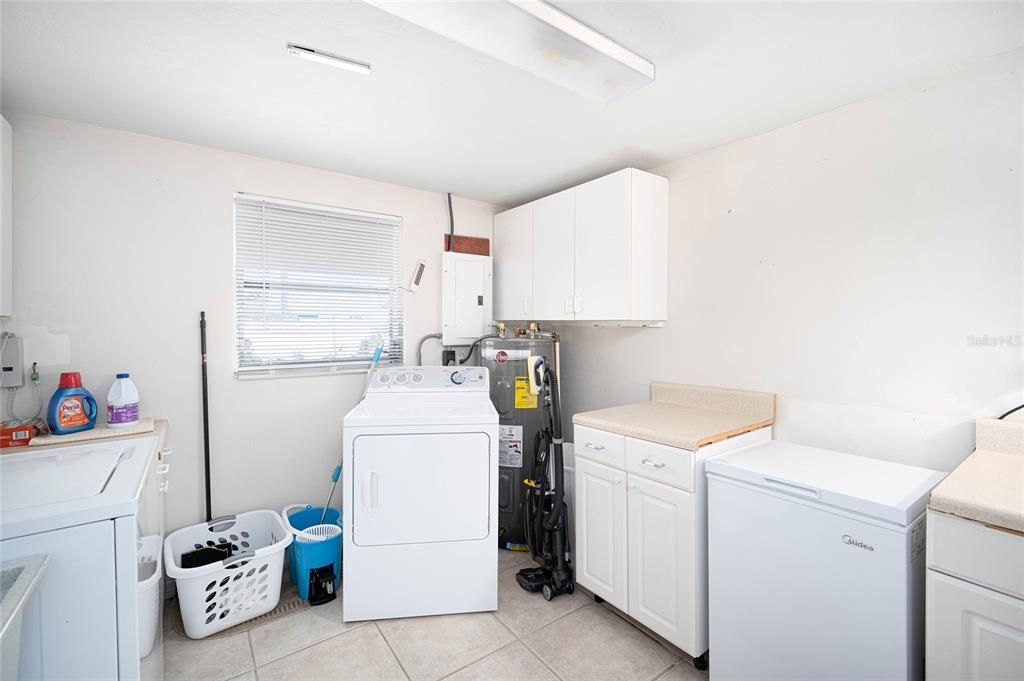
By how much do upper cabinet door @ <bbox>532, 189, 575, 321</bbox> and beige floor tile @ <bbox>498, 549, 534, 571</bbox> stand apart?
1.54 meters

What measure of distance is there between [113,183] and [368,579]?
7.60 ft

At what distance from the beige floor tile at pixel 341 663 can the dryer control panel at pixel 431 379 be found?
124 centimetres

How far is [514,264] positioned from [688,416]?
1.64 meters

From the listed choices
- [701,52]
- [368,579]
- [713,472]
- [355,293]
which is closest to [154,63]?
[355,293]

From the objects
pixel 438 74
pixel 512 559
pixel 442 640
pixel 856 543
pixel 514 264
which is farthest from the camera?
pixel 514 264

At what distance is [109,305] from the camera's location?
2250 mm

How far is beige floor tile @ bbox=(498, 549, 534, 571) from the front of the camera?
2.80 metres

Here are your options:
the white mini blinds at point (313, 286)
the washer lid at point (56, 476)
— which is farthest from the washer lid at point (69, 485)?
the white mini blinds at point (313, 286)

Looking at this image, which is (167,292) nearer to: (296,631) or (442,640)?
(296,631)

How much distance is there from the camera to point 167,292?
94.1 inches

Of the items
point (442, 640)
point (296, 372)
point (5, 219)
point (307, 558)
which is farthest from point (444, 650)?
point (5, 219)

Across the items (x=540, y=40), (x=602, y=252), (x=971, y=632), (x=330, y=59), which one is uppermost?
(x=330, y=59)

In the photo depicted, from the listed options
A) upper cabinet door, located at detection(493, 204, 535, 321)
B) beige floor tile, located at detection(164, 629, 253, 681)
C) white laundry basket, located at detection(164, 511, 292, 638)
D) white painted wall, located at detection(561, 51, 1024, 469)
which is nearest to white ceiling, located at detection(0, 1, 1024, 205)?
white painted wall, located at detection(561, 51, 1024, 469)

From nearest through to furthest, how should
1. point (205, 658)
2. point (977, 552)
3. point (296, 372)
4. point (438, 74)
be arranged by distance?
point (977, 552), point (438, 74), point (205, 658), point (296, 372)
